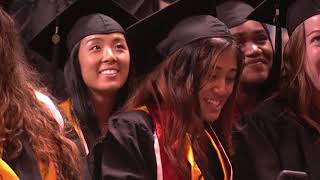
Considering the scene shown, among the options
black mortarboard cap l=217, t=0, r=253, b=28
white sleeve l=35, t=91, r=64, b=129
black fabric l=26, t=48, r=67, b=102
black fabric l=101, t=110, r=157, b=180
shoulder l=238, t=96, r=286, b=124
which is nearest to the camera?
white sleeve l=35, t=91, r=64, b=129

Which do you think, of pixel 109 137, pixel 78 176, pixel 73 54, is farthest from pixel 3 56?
pixel 73 54

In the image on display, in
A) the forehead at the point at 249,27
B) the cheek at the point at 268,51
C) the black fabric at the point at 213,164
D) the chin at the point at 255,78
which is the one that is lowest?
the black fabric at the point at 213,164

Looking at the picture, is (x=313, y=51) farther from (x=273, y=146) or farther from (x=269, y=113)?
(x=273, y=146)

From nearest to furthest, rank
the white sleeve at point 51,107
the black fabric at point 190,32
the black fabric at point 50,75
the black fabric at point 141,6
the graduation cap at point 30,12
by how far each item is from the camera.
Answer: the white sleeve at point 51,107 < the black fabric at point 190,32 < the black fabric at point 50,75 < the graduation cap at point 30,12 < the black fabric at point 141,6

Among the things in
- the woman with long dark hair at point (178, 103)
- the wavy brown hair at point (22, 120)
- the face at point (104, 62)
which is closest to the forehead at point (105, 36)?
the face at point (104, 62)

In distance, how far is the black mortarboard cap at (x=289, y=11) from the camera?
2.59 metres

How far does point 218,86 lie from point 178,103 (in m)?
0.18

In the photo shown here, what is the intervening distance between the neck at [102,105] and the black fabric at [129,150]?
0.83 m

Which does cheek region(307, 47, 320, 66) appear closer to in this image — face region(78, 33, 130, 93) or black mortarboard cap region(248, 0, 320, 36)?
black mortarboard cap region(248, 0, 320, 36)

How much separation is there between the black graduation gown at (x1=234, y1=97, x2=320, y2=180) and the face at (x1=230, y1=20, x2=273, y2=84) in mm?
510

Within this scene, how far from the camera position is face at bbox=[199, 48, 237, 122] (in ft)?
7.89

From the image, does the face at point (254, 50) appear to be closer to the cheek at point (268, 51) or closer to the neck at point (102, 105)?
the cheek at point (268, 51)

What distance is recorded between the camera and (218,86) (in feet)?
7.91

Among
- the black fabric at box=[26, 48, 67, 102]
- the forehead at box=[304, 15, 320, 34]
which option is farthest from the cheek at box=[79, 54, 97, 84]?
the forehead at box=[304, 15, 320, 34]
